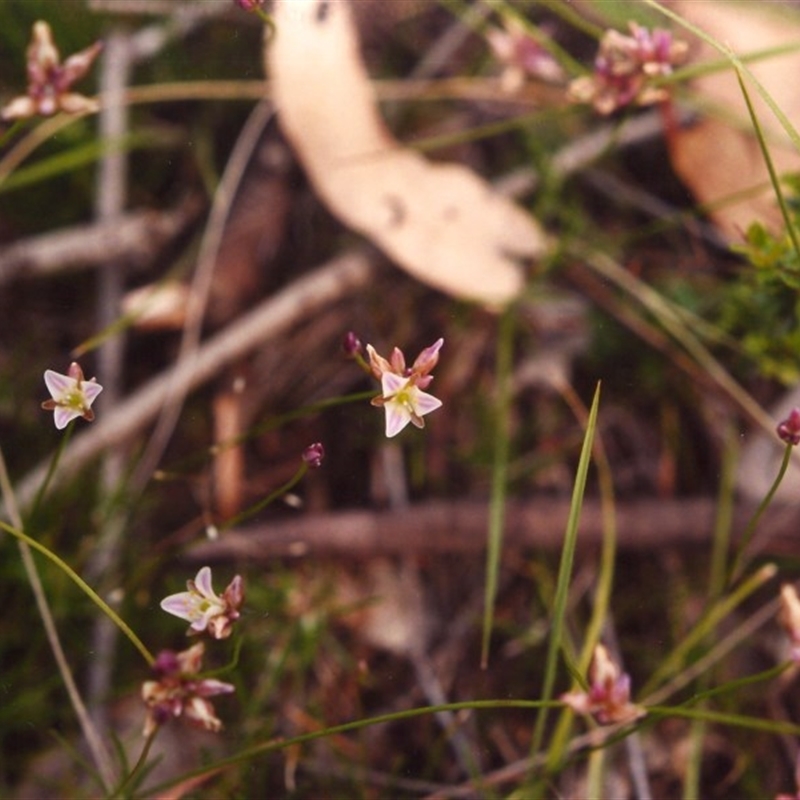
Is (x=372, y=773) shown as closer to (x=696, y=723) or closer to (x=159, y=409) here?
(x=696, y=723)

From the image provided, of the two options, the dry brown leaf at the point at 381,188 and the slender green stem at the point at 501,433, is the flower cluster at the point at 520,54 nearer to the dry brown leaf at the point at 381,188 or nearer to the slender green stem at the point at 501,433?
the dry brown leaf at the point at 381,188

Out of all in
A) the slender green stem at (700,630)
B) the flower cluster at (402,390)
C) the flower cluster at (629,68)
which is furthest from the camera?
the slender green stem at (700,630)

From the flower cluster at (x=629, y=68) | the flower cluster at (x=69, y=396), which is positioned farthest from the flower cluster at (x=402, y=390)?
the flower cluster at (x=629, y=68)

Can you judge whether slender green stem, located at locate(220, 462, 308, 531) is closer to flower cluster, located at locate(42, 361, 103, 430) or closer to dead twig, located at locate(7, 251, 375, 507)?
flower cluster, located at locate(42, 361, 103, 430)

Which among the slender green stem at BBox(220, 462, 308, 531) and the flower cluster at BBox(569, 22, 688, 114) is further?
the flower cluster at BBox(569, 22, 688, 114)

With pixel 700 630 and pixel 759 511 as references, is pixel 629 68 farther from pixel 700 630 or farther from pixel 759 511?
pixel 700 630

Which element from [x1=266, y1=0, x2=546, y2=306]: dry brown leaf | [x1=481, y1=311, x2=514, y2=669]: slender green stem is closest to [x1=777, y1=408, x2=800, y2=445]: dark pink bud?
[x1=481, y1=311, x2=514, y2=669]: slender green stem

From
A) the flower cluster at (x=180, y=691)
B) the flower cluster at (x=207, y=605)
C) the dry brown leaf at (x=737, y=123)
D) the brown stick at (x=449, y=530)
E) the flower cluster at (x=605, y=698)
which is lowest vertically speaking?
the brown stick at (x=449, y=530)

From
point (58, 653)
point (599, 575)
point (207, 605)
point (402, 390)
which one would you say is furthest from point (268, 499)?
point (599, 575)
